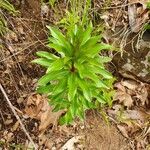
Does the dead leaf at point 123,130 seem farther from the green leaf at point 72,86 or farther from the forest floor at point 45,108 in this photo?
the green leaf at point 72,86

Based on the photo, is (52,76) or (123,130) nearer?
(52,76)

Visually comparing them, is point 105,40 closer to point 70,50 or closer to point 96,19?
point 96,19

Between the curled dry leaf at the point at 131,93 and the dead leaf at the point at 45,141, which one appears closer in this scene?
the dead leaf at the point at 45,141

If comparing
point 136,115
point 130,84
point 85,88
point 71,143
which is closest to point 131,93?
point 130,84

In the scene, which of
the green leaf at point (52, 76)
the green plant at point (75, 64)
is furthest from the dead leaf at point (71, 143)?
the green leaf at point (52, 76)

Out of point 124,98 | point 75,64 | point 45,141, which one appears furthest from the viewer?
point 124,98

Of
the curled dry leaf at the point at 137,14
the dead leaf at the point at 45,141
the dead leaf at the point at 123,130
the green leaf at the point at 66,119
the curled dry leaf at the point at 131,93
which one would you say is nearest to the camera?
the green leaf at the point at 66,119

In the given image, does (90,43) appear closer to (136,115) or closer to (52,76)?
(52,76)

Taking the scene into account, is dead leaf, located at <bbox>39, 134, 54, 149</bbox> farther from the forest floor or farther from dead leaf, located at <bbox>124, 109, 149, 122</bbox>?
dead leaf, located at <bbox>124, 109, 149, 122</bbox>
